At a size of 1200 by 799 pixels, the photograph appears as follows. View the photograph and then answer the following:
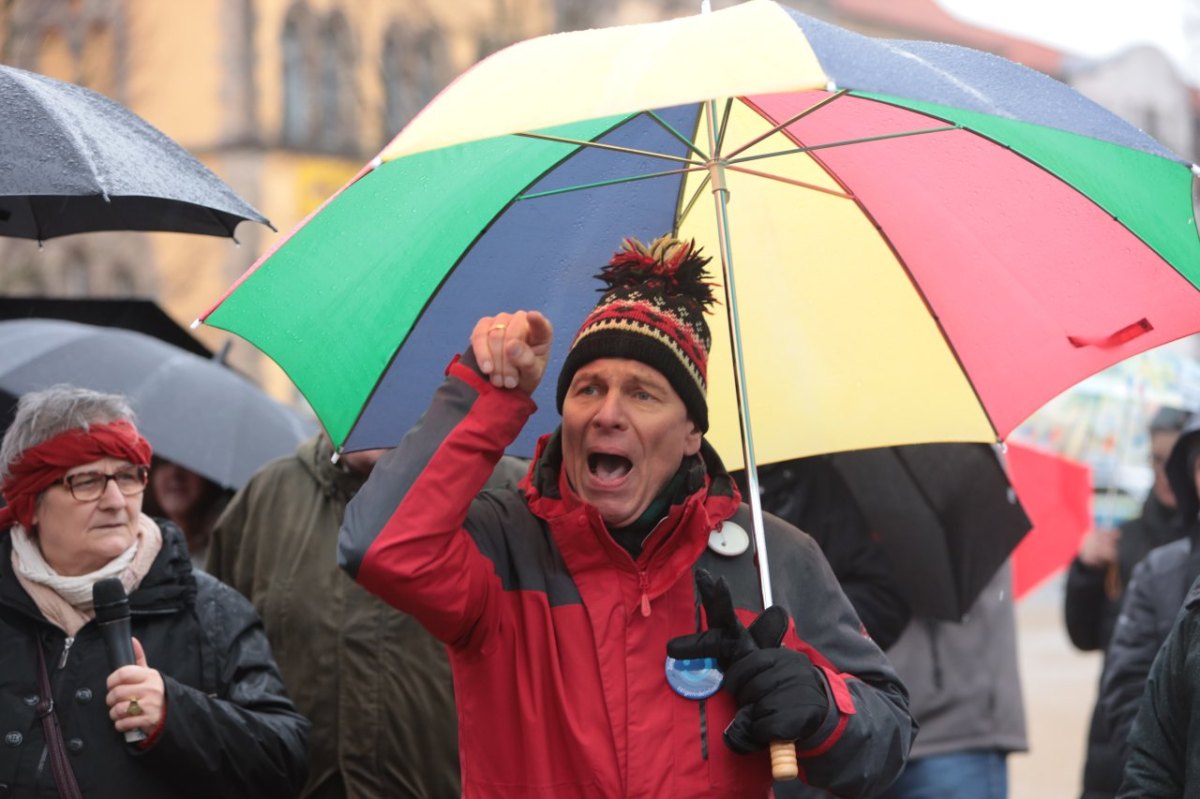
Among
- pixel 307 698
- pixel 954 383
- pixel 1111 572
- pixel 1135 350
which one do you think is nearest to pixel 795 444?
pixel 954 383

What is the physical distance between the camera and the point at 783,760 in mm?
3041

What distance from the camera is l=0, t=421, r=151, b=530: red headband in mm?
4074

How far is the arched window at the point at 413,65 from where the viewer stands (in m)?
32.2

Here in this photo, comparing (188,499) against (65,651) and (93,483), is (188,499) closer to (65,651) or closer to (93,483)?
(93,483)

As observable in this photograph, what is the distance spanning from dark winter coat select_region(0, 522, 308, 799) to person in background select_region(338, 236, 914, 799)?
0.92 m

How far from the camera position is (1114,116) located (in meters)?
3.17

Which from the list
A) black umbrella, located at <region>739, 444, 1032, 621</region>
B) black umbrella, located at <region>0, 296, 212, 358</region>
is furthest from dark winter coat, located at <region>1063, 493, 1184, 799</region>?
black umbrella, located at <region>0, 296, 212, 358</region>

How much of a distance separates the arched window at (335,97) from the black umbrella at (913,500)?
2747 cm

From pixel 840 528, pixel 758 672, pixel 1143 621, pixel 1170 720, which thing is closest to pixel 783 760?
pixel 758 672

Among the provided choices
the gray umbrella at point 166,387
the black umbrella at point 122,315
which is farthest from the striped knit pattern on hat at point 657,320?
the black umbrella at point 122,315

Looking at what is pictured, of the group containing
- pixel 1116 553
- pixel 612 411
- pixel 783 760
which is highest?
pixel 612 411

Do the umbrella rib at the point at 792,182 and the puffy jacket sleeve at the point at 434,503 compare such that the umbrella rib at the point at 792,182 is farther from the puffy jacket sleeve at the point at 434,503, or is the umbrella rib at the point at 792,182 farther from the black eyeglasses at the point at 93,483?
the black eyeglasses at the point at 93,483

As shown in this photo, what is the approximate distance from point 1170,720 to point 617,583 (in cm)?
118

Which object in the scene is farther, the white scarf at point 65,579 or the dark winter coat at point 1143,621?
the dark winter coat at point 1143,621
